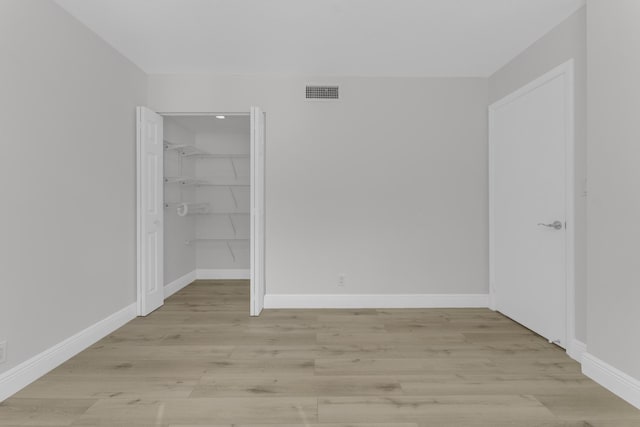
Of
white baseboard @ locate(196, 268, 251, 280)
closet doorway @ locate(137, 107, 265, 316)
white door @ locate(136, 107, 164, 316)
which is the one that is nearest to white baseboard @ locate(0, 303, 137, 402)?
white door @ locate(136, 107, 164, 316)

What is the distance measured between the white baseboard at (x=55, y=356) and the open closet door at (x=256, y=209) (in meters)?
1.25

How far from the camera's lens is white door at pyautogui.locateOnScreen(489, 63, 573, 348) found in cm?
272

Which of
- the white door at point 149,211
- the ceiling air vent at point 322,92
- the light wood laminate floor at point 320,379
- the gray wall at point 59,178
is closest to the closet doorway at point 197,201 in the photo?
the white door at point 149,211

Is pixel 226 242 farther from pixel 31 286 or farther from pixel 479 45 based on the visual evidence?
pixel 479 45

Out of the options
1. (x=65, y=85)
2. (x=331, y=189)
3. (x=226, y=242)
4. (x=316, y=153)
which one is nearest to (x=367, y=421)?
(x=331, y=189)

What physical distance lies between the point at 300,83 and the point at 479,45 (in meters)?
1.77

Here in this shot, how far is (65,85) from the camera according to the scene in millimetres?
2594

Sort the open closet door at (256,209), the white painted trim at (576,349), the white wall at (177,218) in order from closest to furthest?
the white painted trim at (576,349)
the open closet door at (256,209)
the white wall at (177,218)

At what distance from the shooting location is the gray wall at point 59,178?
2.13m

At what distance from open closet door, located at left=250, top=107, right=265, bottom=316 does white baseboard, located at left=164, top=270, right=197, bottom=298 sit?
1.51 metres

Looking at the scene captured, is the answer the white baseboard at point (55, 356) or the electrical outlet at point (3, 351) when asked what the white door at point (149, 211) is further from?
the electrical outlet at point (3, 351)

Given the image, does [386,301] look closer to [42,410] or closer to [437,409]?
[437,409]

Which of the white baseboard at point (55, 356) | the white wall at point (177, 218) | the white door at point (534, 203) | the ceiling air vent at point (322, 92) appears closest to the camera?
the white baseboard at point (55, 356)

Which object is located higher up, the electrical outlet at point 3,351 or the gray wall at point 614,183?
the gray wall at point 614,183
